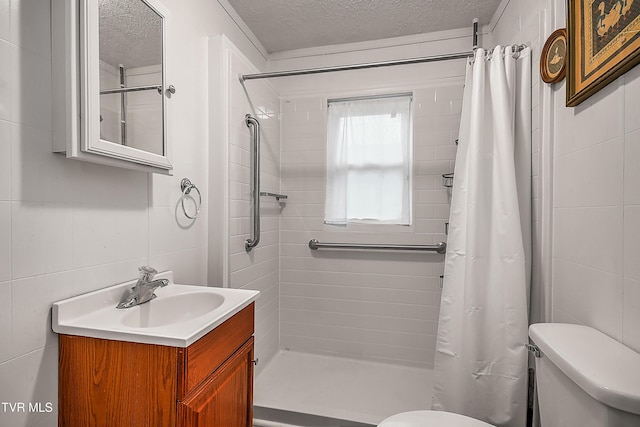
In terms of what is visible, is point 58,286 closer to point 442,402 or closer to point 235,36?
point 442,402

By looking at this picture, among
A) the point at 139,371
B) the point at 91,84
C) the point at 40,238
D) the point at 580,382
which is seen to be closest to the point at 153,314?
the point at 139,371

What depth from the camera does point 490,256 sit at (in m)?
1.51

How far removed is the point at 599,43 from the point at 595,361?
0.95 meters

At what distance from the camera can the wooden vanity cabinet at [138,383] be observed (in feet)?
2.92

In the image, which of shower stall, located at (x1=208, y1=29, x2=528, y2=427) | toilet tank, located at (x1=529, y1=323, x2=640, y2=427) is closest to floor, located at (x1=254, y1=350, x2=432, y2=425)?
shower stall, located at (x1=208, y1=29, x2=528, y2=427)

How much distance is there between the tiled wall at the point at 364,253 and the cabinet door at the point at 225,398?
1.27m

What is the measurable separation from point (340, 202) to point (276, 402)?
1412 millimetres

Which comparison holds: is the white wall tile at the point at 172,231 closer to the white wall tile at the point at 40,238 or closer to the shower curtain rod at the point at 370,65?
the white wall tile at the point at 40,238

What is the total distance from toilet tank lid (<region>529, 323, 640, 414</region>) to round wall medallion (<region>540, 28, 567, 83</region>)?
97 centimetres

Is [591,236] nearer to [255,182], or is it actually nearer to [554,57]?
[554,57]

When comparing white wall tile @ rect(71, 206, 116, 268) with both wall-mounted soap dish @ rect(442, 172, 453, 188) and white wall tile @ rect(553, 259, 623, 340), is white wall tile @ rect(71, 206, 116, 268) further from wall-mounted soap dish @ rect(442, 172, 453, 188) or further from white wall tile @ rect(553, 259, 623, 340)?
wall-mounted soap dish @ rect(442, 172, 453, 188)

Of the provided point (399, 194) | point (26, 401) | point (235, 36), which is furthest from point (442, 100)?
point (26, 401)

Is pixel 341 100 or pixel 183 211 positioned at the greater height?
pixel 341 100

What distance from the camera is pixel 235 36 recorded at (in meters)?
2.14
